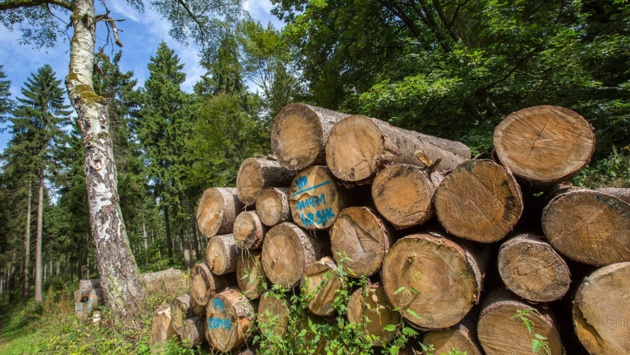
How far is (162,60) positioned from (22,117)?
8661 millimetres

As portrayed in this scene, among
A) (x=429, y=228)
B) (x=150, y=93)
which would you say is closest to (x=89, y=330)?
(x=429, y=228)

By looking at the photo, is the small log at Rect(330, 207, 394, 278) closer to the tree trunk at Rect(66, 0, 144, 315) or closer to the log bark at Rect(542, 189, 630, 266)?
the log bark at Rect(542, 189, 630, 266)

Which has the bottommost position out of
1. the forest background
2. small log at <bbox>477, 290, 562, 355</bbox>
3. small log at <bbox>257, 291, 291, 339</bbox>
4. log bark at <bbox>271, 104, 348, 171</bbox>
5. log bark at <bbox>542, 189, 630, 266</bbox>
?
small log at <bbox>477, 290, 562, 355</bbox>

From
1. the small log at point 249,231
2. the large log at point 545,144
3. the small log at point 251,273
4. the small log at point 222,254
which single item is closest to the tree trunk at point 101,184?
the small log at point 222,254

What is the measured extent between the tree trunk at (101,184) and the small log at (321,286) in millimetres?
3098

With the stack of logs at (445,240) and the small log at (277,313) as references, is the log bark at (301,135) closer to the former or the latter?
the stack of logs at (445,240)

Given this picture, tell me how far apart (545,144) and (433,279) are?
3.45 ft

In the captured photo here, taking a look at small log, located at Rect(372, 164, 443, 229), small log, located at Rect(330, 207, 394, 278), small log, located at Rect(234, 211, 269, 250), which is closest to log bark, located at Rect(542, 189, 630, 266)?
small log, located at Rect(372, 164, 443, 229)

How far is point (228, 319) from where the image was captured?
8.81ft

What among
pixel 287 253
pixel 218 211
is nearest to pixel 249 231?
pixel 287 253

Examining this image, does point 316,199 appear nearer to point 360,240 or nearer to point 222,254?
point 360,240

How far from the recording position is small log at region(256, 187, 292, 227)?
262 cm

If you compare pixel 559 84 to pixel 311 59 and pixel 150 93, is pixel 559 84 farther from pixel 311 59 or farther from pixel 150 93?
pixel 150 93

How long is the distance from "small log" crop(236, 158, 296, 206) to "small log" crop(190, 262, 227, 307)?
2.65ft
